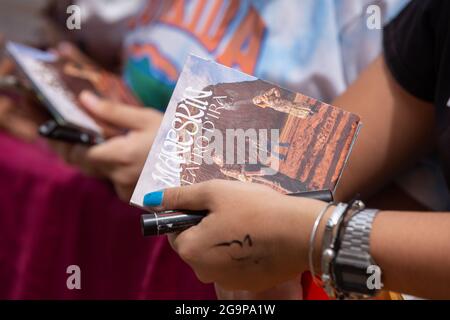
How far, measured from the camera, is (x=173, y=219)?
578 mm

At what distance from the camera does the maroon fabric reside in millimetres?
899

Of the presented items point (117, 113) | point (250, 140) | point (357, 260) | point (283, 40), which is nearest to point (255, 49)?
point (283, 40)

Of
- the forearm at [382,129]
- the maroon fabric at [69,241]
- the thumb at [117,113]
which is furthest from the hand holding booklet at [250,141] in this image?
the thumb at [117,113]

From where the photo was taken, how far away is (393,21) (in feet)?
2.52

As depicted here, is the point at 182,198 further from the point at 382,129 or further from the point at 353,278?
the point at 382,129

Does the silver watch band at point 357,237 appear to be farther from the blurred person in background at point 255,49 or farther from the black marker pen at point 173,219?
the blurred person in background at point 255,49

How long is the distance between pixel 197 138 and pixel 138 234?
0.41m

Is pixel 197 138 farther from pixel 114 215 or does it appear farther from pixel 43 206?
pixel 43 206

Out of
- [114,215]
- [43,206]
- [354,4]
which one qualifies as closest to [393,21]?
[354,4]

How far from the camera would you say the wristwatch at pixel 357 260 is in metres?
0.53

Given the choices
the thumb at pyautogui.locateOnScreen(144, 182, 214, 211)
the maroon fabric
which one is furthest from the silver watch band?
the maroon fabric

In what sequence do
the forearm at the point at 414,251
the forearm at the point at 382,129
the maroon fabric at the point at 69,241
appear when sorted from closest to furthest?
the forearm at the point at 414,251, the forearm at the point at 382,129, the maroon fabric at the point at 69,241

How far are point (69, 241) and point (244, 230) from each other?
609mm

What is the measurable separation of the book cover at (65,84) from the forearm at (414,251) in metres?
0.60
